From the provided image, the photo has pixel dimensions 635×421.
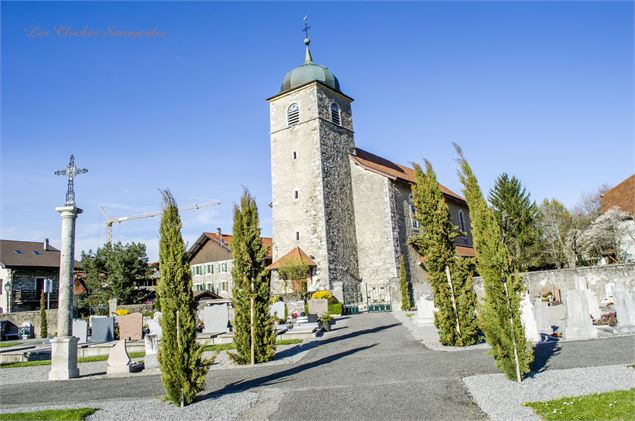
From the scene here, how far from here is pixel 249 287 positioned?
42.4 ft

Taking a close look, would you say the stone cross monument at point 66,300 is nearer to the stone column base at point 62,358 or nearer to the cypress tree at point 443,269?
the stone column base at point 62,358

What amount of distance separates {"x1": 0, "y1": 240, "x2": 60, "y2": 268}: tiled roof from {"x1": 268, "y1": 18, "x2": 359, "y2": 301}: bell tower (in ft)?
79.9

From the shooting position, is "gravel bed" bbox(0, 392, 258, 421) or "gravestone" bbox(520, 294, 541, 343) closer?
"gravel bed" bbox(0, 392, 258, 421)

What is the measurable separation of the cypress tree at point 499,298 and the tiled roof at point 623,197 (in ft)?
102

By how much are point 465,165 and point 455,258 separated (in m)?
4.75

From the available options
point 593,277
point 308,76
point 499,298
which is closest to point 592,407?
point 499,298

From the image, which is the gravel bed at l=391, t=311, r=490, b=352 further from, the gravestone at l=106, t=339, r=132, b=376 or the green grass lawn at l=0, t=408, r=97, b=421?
the green grass lawn at l=0, t=408, r=97, b=421

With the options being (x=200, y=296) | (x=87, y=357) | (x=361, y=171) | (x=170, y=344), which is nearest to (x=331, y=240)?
(x=361, y=171)

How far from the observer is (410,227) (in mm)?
33688

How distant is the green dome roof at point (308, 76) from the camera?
1313 inches

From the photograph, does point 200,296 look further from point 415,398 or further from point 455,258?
point 415,398

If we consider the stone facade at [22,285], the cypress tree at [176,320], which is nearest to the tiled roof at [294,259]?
the cypress tree at [176,320]

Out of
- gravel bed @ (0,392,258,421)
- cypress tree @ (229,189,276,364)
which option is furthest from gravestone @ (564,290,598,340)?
gravel bed @ (0,392,258,421)

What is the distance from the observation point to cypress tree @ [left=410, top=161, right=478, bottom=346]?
42.2 ft
